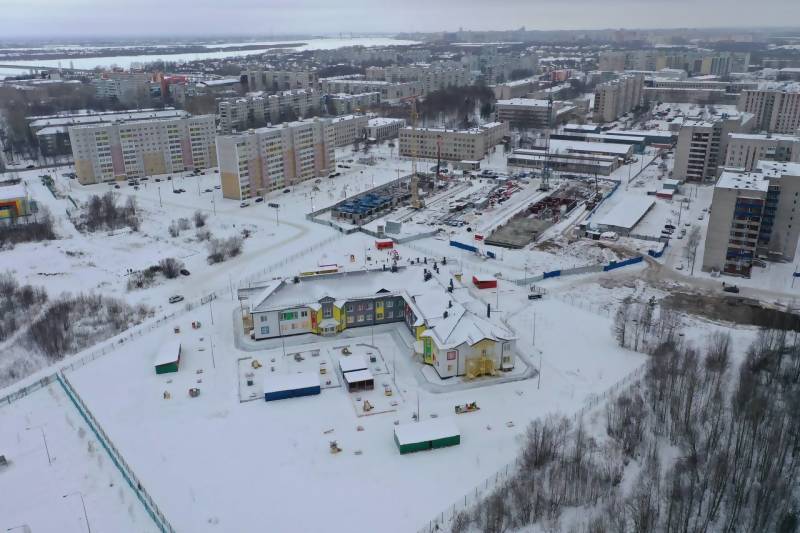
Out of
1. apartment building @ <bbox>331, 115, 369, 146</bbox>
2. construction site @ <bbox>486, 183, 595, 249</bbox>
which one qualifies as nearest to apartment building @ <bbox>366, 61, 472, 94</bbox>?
apartment building @ <bbox>331, 115, 369, 146</bbox>

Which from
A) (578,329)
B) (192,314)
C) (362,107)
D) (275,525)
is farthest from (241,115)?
(275,525)

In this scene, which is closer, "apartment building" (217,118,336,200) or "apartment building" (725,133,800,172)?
"apartment building" (725,133,800,172)

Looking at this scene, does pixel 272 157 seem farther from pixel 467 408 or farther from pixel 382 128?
pixel 467 408

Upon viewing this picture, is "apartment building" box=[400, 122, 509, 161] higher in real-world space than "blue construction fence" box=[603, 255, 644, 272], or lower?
higher

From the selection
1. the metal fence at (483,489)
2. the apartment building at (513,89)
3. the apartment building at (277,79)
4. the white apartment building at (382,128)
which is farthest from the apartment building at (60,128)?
the metal fence at (483,489)

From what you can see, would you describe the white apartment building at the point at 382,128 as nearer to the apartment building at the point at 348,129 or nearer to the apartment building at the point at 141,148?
the apartment building at the point at 348,129

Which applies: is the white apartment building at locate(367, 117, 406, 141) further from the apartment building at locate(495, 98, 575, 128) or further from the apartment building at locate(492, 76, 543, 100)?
the apartment building at locate(492, 76, 543, 100)
